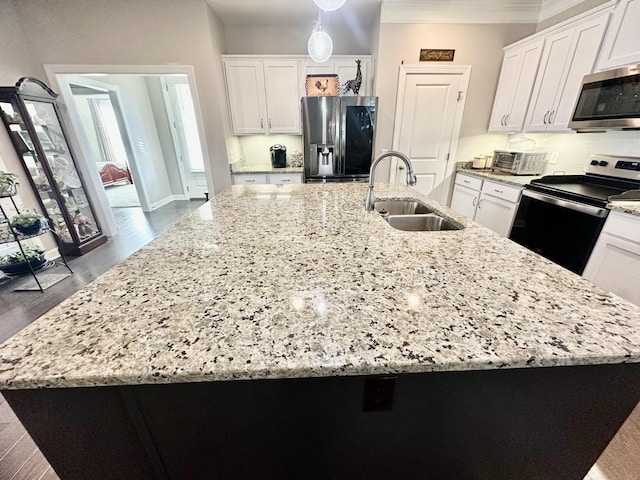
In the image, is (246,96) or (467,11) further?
(246,96)

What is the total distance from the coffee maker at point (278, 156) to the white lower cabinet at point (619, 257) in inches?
133

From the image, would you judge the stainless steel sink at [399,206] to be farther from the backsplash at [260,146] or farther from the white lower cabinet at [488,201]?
the backsplash at [260,146]

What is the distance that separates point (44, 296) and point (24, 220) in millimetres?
744

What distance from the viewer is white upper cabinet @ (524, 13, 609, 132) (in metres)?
2.10

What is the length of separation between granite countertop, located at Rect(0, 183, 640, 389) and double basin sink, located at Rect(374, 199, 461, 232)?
0.43 metres

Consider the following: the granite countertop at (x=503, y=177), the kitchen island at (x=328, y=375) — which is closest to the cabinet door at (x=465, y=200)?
the granite countertop at (x=503, y=177)

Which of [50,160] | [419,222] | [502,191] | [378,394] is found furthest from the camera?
[50,160]

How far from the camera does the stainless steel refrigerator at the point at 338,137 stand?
3068mm

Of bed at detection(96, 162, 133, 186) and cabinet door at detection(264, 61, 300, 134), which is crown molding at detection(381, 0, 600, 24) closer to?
cabinet door at detection(264, 61, 300, 134)

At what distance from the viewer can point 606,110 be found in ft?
6.48

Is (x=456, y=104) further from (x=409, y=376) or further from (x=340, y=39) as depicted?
(x=409, y=376)

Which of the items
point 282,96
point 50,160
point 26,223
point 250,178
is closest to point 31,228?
point 26,223

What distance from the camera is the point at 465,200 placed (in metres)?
3.35

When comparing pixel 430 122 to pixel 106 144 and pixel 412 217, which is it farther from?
pixel 106 144
